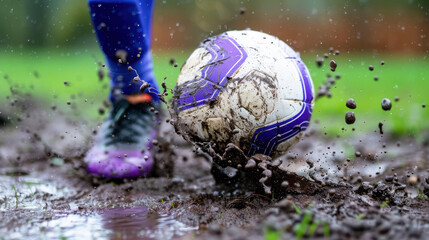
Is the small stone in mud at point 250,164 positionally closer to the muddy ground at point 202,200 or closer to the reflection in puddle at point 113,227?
the muddy ground at point 202,200

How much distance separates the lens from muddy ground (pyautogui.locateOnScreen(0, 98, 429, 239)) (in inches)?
79.4

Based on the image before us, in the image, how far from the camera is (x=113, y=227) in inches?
90.6

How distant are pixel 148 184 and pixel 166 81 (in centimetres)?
71

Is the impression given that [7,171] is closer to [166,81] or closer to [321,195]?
[166,81]

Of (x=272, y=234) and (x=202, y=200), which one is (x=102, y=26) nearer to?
(x=202, y=200)

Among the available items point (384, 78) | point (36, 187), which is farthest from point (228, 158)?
point (384, 78)

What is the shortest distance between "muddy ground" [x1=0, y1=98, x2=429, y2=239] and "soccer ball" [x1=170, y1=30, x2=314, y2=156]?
201mm

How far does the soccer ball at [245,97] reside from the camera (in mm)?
2637

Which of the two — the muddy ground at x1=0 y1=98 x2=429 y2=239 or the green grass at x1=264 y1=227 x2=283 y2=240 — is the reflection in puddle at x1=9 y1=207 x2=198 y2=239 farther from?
the green grass at x1=264 y1=227 x2=283 y2=240

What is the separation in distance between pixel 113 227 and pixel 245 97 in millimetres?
908

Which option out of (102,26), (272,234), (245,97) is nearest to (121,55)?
(102,26)

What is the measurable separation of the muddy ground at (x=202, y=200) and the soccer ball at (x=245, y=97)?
7.9 inches

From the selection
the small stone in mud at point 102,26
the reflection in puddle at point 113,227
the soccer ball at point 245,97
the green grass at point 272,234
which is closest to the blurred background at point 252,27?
the small stone in mud at point 102,26

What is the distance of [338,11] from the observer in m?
17.8
